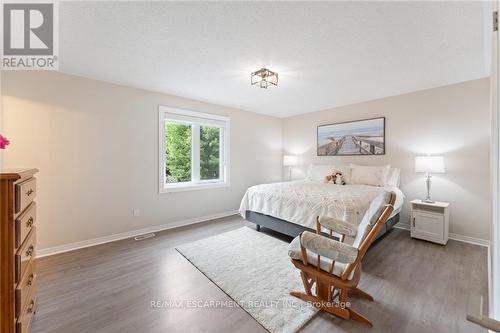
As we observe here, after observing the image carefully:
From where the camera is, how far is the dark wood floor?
1.55 meters

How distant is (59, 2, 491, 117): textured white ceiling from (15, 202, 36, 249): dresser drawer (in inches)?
62.2

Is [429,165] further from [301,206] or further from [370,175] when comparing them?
[301,206]

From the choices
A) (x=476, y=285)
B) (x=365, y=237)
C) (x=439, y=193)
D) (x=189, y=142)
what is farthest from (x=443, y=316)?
(x=189, y=142)

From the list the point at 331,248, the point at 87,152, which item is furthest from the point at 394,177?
the point at 87,152

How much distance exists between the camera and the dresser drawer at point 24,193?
3.82ft

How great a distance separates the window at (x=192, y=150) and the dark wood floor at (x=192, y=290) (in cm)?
141

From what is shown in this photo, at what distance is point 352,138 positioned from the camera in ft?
14.1

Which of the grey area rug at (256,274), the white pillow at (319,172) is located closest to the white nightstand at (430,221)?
the white pillow at (319,172)

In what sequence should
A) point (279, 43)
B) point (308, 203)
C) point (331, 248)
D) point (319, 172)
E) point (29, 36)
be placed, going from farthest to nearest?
point (319, 172), point (308, 203), point (279, 43), point (29, 36), point (331, 248)

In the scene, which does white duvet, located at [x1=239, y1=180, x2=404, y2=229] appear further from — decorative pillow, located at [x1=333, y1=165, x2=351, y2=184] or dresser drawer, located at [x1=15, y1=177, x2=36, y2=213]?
dresser drawer, located at [x1=15, y1=177, x2=36, y2=213]

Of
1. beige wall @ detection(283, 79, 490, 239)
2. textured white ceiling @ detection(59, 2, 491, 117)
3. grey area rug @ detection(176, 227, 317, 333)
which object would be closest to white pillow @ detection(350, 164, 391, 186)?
beige wall @ detection(283, 79, 490, 239)

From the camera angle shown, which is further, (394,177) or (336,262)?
(394,177)

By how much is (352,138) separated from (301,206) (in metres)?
2.37

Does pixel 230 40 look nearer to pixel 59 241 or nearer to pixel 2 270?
pixel 2 270
